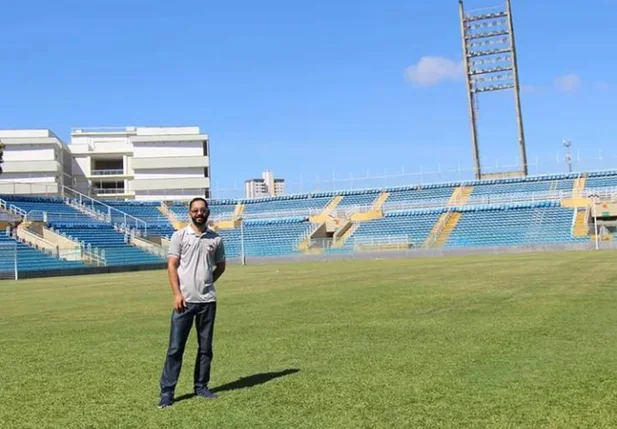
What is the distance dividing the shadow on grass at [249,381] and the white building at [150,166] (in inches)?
2950

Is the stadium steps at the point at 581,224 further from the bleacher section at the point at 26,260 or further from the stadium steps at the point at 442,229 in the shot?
the bleacher section at the point at 26,260

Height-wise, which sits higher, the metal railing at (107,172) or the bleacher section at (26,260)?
the metal railing at (107,172)

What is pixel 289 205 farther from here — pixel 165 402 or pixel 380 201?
pixel 165 402

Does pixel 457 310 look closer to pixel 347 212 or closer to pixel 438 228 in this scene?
pixel 438 228

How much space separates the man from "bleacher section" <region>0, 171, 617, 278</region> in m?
41.0

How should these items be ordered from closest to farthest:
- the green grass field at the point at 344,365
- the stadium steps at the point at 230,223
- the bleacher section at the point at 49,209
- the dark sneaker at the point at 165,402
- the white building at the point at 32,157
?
the green grass field at the point at 344,365 → the dark sneaker at the point at 165,402 → the bleacher section at the point at 49,209 → the stadium steps at the point at 230,223 → the white building at the point at 32,157

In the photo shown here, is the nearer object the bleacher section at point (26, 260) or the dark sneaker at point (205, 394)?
the dark sneaker at point (205, 394)

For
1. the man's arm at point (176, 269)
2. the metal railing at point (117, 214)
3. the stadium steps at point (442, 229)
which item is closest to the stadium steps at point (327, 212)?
the stadium steps at point (442, 229)

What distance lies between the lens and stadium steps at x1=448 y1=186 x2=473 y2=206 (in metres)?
61.7

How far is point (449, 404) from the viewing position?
20.1 ft

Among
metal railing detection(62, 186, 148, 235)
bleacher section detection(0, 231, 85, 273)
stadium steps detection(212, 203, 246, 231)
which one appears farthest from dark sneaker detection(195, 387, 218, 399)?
stadium steps detection(212, 203, 246, 231)

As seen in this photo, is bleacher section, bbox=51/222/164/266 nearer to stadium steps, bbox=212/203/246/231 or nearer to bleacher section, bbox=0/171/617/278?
bleacher section, bbox=0/171/617/278

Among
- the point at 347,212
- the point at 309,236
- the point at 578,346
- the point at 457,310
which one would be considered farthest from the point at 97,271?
the point at 578,346

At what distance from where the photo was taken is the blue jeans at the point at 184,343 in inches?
260
